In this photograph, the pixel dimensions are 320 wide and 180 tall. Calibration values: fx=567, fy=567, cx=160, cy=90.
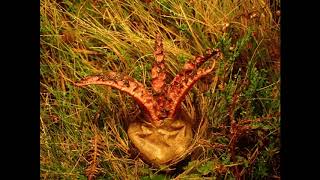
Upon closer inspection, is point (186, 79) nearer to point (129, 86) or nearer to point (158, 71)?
point (158, 71)

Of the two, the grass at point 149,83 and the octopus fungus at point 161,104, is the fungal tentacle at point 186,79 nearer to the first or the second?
the octopus fungus at point 161,104

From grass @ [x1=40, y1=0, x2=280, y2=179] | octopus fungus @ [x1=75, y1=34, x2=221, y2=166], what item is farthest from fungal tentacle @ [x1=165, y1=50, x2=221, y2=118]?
grass @ [x1=40, y1=0, x2=280, y2=179]

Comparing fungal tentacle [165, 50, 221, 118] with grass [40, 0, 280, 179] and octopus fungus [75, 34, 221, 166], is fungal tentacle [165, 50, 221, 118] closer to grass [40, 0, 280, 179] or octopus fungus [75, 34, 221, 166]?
octopus fungus [75, 34, 221, 166]

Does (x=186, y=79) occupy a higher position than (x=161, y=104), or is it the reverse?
(x=186, y=79)

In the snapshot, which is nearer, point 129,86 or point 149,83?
point 129,86

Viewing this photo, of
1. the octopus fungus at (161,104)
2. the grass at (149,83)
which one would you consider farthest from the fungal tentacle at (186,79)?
the grass at (149,83)

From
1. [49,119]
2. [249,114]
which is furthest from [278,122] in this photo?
[49,119]

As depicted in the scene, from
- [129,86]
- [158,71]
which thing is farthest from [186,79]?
[129,86]
